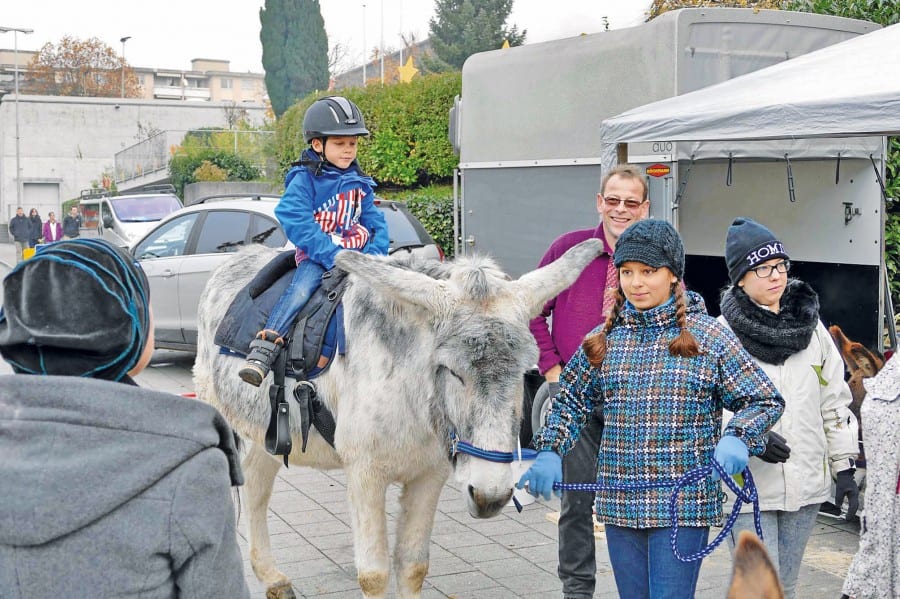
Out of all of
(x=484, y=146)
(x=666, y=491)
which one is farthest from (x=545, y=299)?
(x=484, y=146)

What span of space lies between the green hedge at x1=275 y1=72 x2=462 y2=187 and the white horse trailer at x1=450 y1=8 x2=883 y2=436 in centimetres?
707

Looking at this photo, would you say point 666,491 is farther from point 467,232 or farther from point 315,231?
point 467,232

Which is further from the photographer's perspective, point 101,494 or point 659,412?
point 659,412

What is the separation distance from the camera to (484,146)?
11.4 meters

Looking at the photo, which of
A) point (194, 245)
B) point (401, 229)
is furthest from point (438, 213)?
point (194, 245)

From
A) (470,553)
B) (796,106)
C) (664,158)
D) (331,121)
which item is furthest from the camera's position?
(664,158)

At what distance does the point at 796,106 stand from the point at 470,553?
3.41 meters

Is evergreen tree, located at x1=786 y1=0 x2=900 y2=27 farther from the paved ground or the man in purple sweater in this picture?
the man in purple sweater

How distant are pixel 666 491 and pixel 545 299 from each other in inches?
42.6

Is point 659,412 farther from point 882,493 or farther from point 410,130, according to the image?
point 410,130

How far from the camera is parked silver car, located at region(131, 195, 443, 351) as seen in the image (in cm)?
1213

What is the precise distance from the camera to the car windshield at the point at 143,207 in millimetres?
25219

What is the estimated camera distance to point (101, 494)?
1886 mm

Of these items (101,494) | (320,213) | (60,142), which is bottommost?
(101,494)
